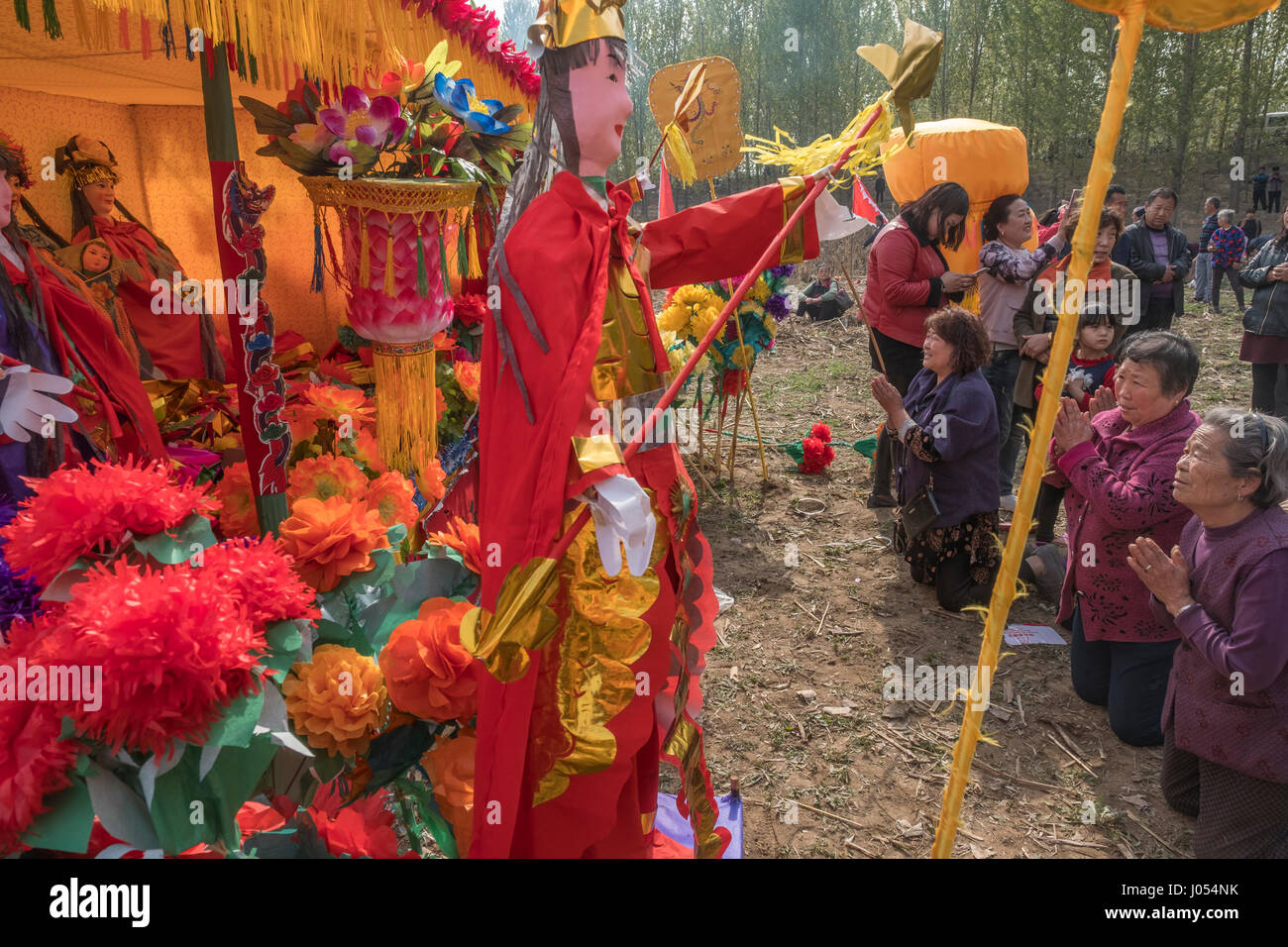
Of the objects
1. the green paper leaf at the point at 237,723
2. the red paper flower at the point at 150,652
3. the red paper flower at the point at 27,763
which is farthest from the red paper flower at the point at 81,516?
the green paper leaf at the point at 237,723

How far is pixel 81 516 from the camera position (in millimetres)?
1420

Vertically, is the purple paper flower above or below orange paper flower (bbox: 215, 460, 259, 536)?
above

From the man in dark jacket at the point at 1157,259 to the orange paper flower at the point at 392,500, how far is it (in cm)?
580

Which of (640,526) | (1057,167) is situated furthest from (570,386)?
(1057,167)

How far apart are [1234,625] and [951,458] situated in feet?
5.31

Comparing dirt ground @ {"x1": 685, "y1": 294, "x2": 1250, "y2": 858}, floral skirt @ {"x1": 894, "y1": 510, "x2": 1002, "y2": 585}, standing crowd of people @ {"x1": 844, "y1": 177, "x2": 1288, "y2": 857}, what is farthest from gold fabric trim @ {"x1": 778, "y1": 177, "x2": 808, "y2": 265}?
floral skirt @ {"x1": 894, "y1": 510, "x2": 1002, "y2": 585}

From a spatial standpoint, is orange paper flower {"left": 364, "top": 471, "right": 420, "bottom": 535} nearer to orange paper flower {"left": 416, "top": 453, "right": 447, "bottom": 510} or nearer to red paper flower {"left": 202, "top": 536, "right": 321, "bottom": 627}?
orange paper flower {"left": 416, "top": 453, "right": 447, "bottom": 510}

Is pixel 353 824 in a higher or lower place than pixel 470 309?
lower

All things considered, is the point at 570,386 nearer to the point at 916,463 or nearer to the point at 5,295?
the point at 5,295

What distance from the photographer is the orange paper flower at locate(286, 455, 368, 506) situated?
7.80 feet

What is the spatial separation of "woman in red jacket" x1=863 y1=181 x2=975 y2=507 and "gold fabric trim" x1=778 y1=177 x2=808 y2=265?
294cm

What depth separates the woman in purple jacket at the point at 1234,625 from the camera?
225 centimetres

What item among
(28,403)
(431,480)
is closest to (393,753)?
(28,403)

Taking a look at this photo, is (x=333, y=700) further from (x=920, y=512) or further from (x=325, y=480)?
(x=920, y=512)
